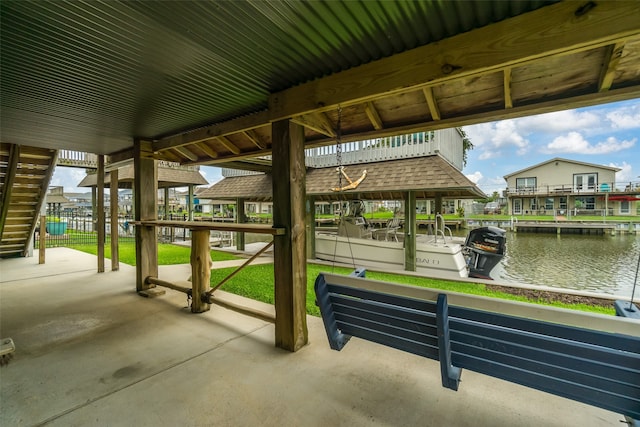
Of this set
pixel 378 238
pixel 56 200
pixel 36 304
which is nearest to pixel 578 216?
pixel 378 238

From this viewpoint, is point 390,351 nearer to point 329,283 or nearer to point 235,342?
point 329,283

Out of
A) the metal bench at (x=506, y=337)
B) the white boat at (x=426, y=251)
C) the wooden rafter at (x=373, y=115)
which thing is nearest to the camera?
the metal bench at (x=506, y=337)

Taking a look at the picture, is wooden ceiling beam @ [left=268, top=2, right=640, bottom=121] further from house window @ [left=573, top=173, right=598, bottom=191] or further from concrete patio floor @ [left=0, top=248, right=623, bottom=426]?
house window @ [left=573, top=173, right=598, bottom=191]

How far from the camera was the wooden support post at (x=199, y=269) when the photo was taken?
12.9ft

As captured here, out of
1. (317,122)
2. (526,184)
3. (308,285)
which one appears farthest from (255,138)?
(526,184)

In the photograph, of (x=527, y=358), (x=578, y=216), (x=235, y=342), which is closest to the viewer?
(x=527, y=358)

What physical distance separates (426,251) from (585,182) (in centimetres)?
2312

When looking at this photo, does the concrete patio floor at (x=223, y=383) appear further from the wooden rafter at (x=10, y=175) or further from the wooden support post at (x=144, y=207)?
the wooden rafter at (x=10, y=175)

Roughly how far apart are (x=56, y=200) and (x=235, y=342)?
18.4m

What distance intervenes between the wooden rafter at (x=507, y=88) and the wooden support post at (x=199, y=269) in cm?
394

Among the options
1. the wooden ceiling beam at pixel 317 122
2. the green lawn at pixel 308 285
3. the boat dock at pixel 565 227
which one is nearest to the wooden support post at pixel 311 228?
the green lawn at pixel 308 285

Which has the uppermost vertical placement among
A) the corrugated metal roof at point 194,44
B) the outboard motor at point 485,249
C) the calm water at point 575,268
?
the corrugated metal roof at point 194,44

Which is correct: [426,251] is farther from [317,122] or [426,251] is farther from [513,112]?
[317,122]

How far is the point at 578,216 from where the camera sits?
70.4 feet
